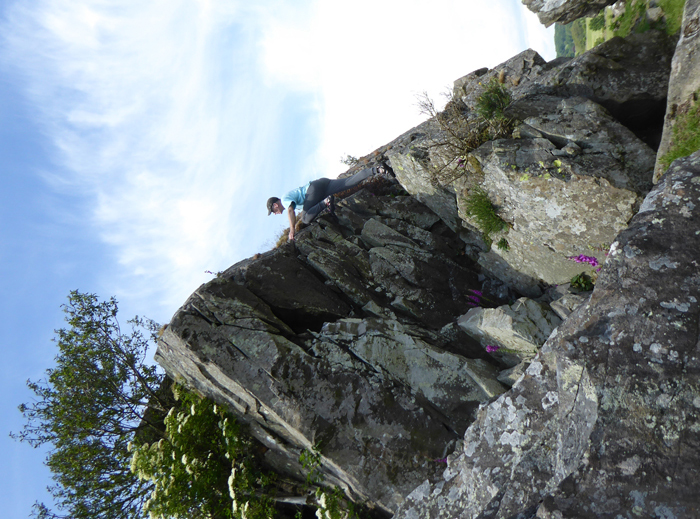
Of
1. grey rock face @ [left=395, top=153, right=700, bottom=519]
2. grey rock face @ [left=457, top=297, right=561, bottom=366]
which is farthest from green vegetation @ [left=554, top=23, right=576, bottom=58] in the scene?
grey rock face @ [left=395, top=153, right=700, bottom=519]

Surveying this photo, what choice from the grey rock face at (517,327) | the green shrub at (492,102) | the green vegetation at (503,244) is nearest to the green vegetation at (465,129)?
the green shrub at (492,102)

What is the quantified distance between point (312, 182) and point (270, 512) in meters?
10.8

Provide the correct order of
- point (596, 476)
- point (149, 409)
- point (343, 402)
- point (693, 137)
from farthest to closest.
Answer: point (149, 409) < point (343, 402) < point (693, 137) < point (596, 476)

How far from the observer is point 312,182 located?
14070 millimetres

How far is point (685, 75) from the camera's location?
665cm

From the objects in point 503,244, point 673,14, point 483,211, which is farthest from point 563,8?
point 503,244

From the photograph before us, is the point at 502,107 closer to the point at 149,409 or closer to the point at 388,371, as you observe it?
the point at 388,371

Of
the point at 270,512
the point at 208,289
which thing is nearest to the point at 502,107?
the point at 208,289

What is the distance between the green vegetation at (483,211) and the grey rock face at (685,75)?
12.6 feet

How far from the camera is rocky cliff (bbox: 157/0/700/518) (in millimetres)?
4207

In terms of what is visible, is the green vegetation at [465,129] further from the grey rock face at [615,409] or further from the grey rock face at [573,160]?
the grey rock face at [615,409]

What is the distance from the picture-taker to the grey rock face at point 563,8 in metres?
11.5

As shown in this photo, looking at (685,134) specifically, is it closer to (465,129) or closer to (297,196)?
(465,129)

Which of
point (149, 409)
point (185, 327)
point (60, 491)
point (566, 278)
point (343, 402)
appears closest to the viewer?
point (343, 402)
